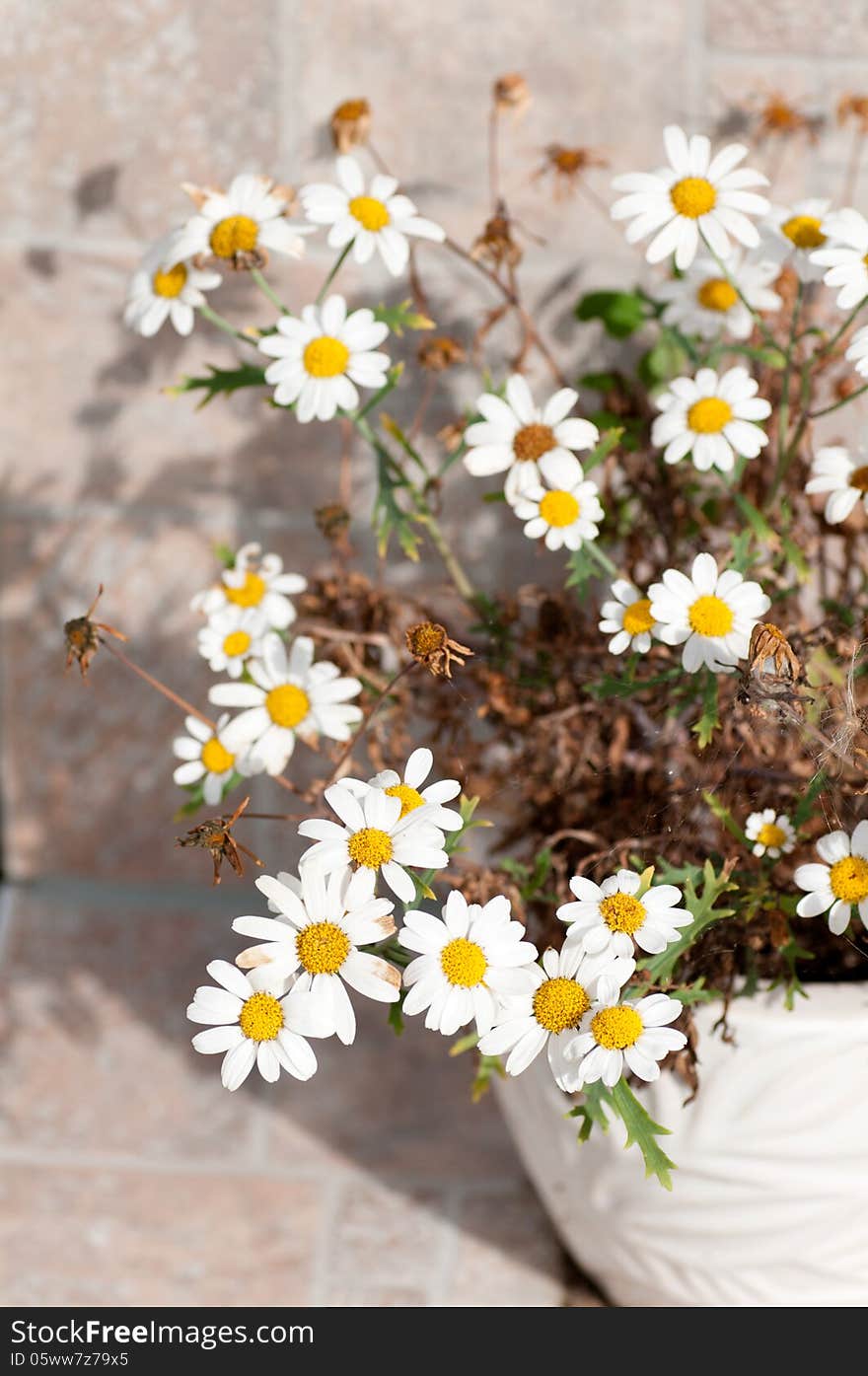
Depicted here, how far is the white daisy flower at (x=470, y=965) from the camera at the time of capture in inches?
26.4

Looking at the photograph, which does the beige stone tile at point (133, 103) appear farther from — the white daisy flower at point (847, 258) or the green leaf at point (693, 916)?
the green leaf at point (693, 916)

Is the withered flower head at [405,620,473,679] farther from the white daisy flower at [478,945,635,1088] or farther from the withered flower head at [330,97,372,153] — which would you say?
the withered flower head at [330,97,372,153]

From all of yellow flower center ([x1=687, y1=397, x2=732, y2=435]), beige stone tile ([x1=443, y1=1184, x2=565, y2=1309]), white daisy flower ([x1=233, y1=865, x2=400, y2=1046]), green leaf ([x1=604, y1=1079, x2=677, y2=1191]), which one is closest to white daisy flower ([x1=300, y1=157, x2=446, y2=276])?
yellow flower center ([x1=687, y1=397, x2=732, y2=435])

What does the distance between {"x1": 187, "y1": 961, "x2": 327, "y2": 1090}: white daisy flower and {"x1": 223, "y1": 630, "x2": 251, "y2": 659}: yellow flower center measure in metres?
0.31

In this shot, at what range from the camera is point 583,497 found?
2.69ft

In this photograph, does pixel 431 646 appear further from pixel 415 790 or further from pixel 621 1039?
pixel 621 1039

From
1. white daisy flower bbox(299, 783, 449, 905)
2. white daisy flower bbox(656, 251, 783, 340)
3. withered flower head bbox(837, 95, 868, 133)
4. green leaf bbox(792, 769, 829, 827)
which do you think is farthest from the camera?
withered flower head bbox(837, 95, 868, 133)

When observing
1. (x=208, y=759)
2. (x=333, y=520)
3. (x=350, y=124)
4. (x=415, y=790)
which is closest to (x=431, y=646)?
(x=415, y=790)

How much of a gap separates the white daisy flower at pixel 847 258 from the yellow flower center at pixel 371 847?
16.5 inches

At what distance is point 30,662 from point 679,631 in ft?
3.25

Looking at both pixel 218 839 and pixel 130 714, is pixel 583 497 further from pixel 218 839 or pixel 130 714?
pixel 130 714

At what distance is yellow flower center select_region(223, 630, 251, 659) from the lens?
0.94 metres

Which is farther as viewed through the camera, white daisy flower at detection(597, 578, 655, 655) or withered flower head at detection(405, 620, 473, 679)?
white daisy flower at detection(597, 578, 655, 655)
